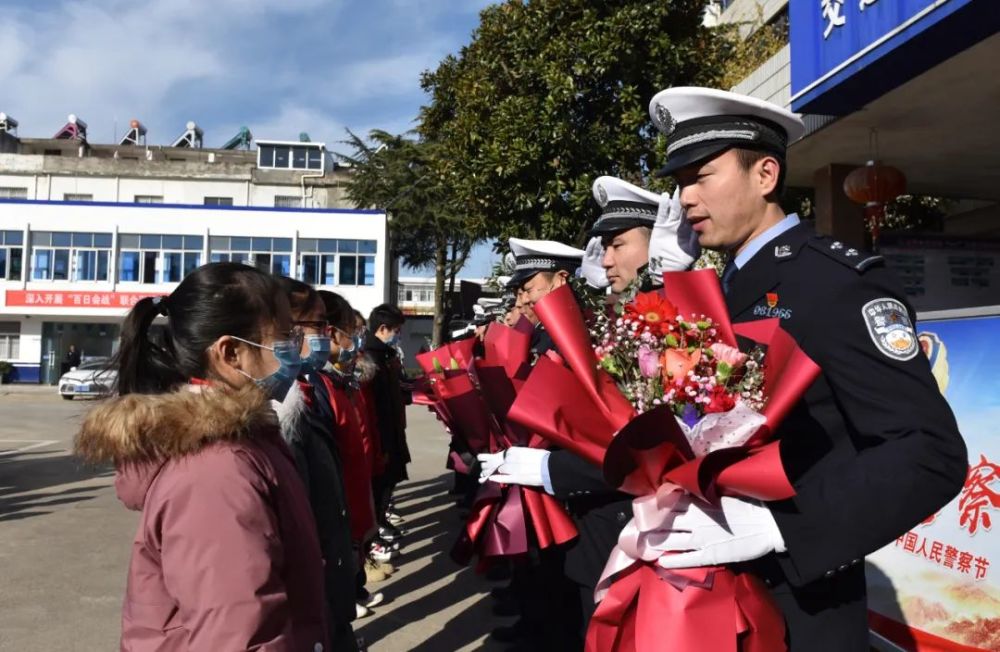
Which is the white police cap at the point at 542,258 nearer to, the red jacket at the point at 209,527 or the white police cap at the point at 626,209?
the white police cap at the point at 626,209

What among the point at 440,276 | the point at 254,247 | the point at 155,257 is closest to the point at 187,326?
the point at 440,276

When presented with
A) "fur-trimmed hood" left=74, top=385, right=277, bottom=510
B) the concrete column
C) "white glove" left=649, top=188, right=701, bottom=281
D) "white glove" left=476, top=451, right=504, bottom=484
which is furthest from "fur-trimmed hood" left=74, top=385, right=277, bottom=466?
the concrete column

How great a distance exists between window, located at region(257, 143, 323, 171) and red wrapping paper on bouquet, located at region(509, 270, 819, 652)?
40642 millimetres

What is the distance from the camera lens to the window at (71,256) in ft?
108

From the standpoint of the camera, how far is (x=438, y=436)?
15.2 m

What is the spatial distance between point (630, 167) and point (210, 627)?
24.3 feet

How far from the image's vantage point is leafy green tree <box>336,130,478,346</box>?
28.7 m

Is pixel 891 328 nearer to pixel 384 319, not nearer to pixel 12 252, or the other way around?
pixel 384 319

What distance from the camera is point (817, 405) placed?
1.57 metres

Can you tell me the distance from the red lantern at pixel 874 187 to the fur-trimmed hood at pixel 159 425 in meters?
7.33

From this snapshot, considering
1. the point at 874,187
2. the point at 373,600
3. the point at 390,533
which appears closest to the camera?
the point at 373,600

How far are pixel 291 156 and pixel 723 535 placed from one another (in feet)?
137

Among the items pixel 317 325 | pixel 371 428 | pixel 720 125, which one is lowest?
pixel 371 428

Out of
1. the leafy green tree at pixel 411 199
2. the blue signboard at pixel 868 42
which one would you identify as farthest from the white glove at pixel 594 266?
the leafy green tree at pixel 411 199
